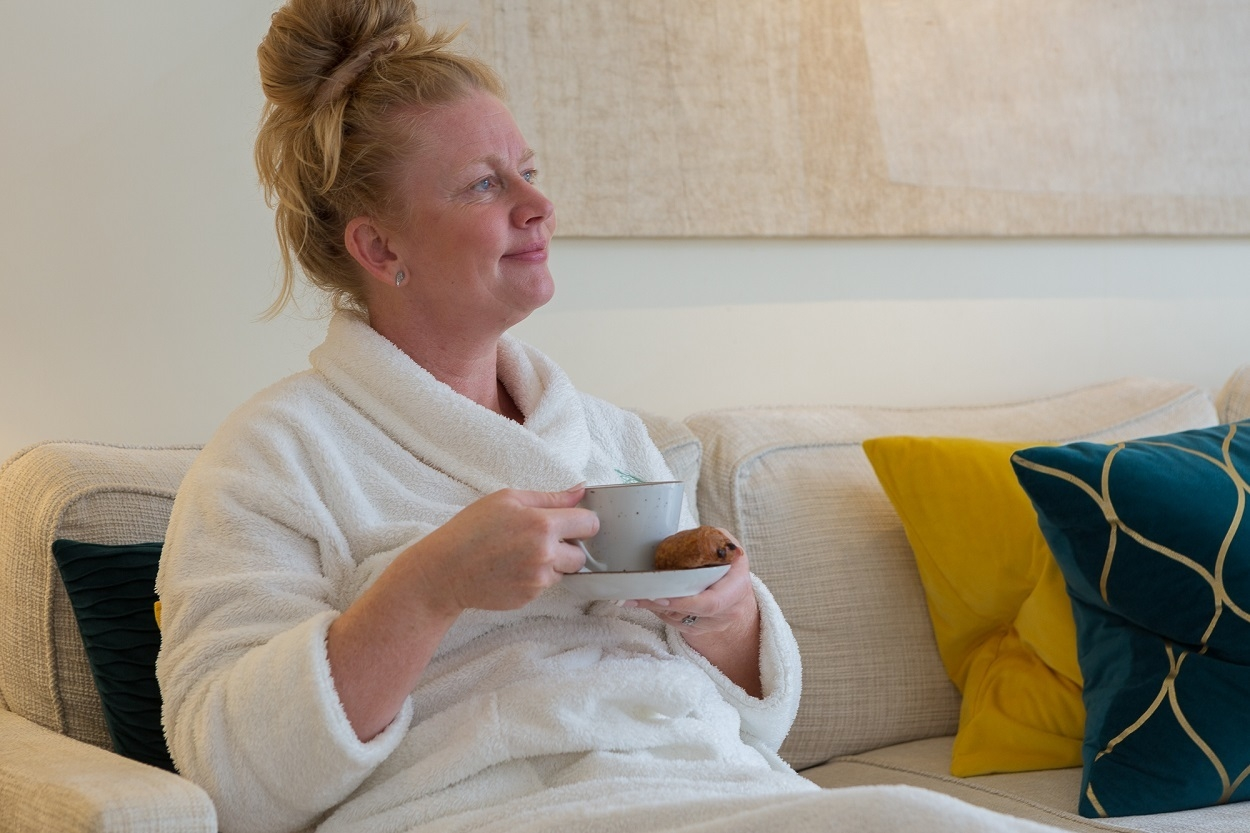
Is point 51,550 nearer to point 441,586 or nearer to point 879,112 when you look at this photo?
point 441,586

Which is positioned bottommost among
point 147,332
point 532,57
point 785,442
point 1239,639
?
point 1239,639

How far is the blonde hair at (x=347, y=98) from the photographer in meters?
1.45

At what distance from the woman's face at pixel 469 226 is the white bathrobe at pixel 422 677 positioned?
10cm

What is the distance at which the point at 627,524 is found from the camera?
116cm

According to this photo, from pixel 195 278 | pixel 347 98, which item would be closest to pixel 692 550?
pixel 347 98

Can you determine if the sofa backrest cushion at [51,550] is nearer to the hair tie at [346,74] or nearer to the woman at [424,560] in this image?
the woman at [424,560]

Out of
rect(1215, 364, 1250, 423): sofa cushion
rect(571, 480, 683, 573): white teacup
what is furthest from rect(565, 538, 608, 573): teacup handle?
Result: rect(1215, 364, 1250, 423): sofa cushion

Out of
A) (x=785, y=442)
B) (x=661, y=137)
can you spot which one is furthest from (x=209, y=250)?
(x=785, y=442)

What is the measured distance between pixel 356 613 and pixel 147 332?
87cm

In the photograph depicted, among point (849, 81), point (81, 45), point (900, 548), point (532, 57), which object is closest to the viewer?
point (81, 45)

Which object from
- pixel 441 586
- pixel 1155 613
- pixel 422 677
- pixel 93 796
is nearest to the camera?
pixel 93 796

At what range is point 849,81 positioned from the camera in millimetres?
2342

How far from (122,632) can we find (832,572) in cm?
96

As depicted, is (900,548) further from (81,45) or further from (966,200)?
(81,45)
